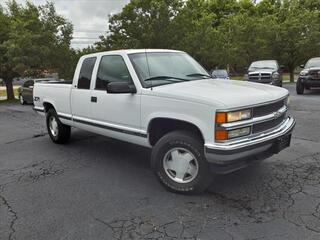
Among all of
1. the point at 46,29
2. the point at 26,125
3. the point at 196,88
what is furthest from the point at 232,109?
the point at 46,29

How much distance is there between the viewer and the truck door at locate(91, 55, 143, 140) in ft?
16.5

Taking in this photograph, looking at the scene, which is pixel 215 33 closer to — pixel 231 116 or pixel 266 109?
pixel 266 109

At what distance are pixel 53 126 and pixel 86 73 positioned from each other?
1967mm

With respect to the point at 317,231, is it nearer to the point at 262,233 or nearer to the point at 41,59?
the point at 262,233

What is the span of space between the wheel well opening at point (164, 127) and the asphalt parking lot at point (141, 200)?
654 millimetres

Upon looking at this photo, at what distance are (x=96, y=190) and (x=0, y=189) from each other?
141 centimetres

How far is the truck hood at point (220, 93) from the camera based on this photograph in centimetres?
404

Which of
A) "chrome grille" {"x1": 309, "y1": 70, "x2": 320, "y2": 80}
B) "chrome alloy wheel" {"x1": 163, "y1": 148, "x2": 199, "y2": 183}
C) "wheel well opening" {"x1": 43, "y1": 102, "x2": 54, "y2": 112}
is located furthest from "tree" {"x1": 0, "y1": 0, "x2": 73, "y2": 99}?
"chrome alloy wheel" {"x1": 163, "y1": 148, "x2": 199, "y2": 183}

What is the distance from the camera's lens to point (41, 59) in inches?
834

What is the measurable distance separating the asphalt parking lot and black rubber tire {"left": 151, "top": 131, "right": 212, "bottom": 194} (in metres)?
0.12

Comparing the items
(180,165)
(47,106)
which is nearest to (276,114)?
(180,165)

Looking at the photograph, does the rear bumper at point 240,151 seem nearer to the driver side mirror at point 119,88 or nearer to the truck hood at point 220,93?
the truck hood at point 220,93

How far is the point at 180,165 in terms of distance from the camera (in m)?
4.49

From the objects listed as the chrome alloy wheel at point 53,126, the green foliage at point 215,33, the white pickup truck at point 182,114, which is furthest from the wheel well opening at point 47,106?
the green foliage at point 215,33
